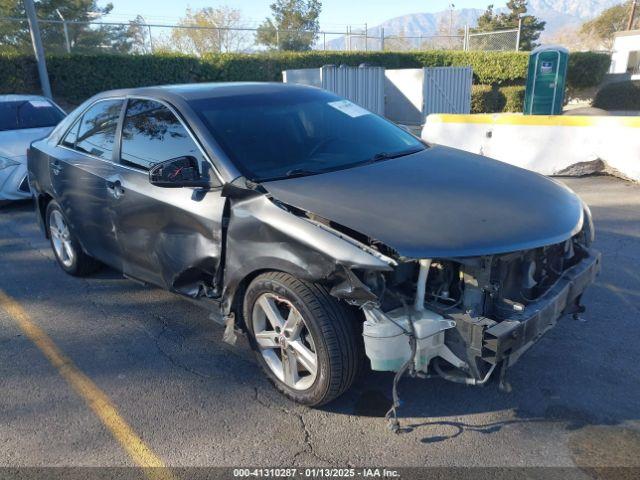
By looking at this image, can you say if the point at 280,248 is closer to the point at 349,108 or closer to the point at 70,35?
the point at 349,108

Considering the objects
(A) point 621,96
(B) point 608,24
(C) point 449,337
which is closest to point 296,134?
(C) point 449,337

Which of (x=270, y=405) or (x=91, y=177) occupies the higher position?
(x=91, y=177)

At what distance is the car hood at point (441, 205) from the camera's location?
2.65m

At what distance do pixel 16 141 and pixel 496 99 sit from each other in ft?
65.6

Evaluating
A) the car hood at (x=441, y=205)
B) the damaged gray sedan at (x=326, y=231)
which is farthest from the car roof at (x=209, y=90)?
the car hood at (x=441, y=205)

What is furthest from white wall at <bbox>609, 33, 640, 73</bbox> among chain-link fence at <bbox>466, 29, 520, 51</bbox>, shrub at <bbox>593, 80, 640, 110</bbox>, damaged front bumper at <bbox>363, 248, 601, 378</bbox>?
damaged front bumper at <bbox>363, 248, 601, 378</bbox>

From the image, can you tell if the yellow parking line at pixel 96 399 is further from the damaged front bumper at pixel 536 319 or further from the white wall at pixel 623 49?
the white wall at pixel 623 49

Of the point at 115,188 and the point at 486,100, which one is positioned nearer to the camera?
the point at 115,188

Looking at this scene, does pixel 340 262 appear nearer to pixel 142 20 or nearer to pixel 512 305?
pixel 512 305

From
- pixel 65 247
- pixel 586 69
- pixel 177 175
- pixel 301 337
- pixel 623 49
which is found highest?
pixel 177 175

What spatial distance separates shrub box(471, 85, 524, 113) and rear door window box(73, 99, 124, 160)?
20.4m

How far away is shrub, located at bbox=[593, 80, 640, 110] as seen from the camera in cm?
2288

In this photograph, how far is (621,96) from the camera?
75.8ft

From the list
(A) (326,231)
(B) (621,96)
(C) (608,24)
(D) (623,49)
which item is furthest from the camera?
(C) (608,24)
